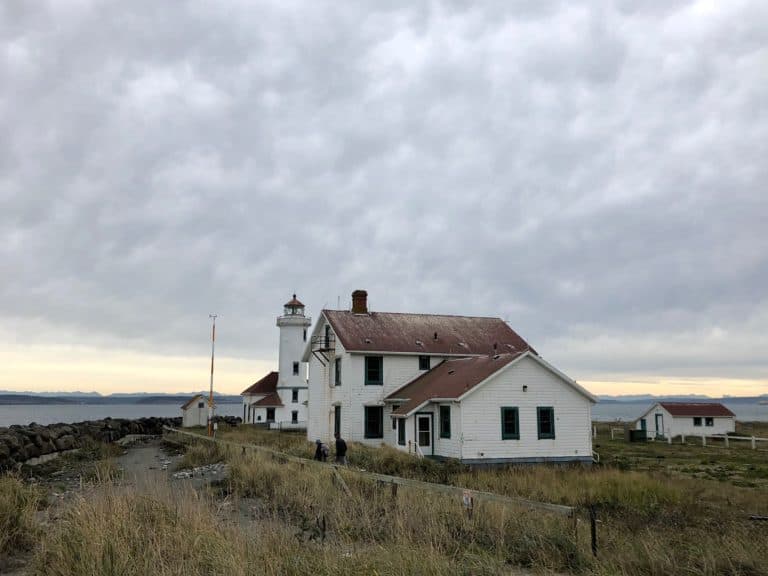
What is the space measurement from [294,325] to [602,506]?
143ft

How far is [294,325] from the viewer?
56.4m

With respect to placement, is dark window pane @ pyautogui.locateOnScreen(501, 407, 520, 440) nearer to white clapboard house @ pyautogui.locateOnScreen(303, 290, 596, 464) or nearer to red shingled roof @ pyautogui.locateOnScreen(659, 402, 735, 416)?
white clapboard house @ pyautogui.locateOnScreen(303, 290, 596, 464)

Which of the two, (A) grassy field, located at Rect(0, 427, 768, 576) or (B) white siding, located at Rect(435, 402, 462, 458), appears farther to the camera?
(B) white siding, located at Rect(435, 402, 462, 458)

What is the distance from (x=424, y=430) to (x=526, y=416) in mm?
→ 4699

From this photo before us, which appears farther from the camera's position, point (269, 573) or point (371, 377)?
point (371, 377)

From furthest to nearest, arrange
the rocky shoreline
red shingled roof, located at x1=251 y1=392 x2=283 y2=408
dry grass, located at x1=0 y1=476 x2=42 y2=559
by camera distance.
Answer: red shingled roof, located at x1=251 y1=392 x2=283 y2=408 < the rocky shoreline < dry grass, located at x1=0 y1=476 x2=42 y2=559

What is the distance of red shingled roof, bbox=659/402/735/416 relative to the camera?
49828 mm

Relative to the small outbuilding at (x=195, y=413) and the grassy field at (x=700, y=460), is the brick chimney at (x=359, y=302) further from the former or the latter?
the small outbuilding at (x=195, y=413)

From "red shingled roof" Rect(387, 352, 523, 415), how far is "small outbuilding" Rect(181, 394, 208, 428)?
105ft

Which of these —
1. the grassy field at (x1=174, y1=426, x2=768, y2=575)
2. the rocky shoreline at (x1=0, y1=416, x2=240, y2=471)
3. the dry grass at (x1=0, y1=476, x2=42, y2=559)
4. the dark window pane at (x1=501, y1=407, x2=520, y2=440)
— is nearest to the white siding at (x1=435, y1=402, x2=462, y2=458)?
the grassy field at (x1=174, y1=426, x2=768, y2=575)

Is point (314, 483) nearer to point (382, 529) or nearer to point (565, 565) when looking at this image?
point (382, 529)

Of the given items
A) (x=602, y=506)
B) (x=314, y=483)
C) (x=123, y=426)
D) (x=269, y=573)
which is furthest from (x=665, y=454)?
(x=123, y=426)

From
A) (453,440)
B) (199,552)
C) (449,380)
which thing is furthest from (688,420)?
(199,552)

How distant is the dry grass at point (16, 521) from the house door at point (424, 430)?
64.9 feet
